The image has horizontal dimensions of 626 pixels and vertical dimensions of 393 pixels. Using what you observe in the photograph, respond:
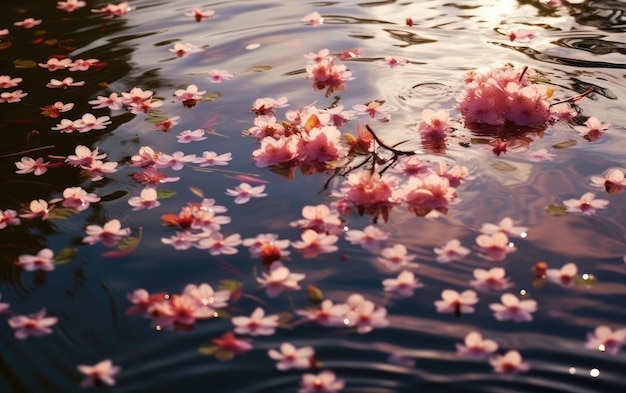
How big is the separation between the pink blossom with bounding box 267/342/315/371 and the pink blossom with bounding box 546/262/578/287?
2.37 ft

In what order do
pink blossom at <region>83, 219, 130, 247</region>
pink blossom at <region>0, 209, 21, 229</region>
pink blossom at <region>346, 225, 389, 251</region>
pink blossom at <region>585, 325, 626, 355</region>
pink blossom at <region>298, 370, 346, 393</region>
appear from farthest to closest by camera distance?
1. pink blossom at <region>0, 209, 21, 229</region>
2. pink blossom at <region>83, 219, 130, 247</region>
3. pink blossom at <region>346, 225, 389, 251</region>
4. pink blossom at <region>585, 325, 626, 355</region>
5. pink blossom at <region>298, 370, 346, 393</region>

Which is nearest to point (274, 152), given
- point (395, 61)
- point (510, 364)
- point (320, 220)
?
point (320, 220)

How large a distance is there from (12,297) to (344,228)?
98cm

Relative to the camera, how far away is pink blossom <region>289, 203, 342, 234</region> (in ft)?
8.50

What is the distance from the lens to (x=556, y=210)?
104 inches

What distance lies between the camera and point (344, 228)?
2.60 m

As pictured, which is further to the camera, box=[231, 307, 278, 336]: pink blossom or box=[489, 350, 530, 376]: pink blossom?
box=[231, 307, 278, 336]: pink blossom

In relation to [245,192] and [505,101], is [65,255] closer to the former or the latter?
[245,192]

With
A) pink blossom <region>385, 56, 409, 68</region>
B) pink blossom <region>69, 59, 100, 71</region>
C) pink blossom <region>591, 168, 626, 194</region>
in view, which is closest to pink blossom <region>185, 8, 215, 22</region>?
pink blossom <region>69, 59, 100, 71</region>

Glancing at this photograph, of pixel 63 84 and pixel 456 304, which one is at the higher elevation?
pixel 63 84

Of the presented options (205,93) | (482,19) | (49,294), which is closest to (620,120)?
(482,19)

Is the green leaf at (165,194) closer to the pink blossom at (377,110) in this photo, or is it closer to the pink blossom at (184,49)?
the pink blossom at (377,110)

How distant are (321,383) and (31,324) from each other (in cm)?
83

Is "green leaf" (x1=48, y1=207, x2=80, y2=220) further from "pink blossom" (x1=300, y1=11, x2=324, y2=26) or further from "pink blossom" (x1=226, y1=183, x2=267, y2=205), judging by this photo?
"pink blossom" (x1=300, y1=11, x2=324, y2=26)
